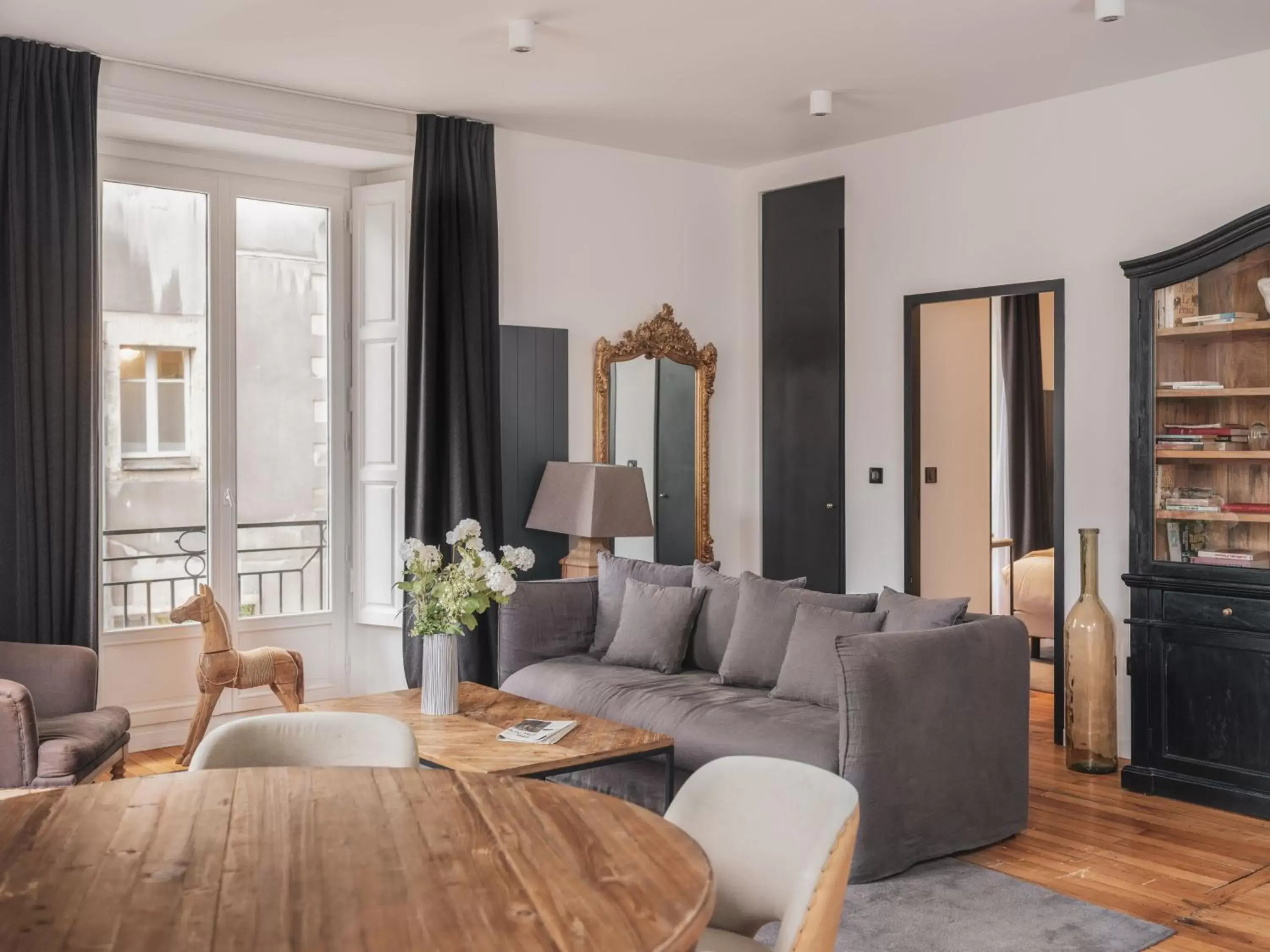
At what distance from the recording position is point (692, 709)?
4223mm

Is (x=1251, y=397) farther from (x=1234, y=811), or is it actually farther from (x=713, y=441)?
(x=713, y=441)

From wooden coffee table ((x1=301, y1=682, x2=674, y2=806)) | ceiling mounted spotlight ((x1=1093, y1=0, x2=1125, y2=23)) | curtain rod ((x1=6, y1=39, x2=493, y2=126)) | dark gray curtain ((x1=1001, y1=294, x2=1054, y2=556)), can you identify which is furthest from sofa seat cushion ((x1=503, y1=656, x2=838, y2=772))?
dark gray curtain ((x1=1001, y1=294, x2=1054, y2=556))

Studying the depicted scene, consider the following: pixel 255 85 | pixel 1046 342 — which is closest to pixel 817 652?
pixel 255 85

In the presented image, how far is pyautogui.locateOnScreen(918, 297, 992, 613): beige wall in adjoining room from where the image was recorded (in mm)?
6344

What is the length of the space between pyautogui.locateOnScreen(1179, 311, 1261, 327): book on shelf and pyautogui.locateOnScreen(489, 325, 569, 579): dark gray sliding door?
2.97 m

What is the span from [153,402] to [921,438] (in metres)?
3.75

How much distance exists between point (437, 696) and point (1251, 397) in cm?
320

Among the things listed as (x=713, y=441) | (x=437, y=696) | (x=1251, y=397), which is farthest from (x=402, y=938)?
(x=713, y=441)

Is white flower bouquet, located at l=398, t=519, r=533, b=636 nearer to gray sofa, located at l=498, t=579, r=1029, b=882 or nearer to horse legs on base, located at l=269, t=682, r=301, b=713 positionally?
gray sofa, located at l=498, t=579, r=1029, b=882

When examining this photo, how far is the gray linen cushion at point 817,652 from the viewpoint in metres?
4.14

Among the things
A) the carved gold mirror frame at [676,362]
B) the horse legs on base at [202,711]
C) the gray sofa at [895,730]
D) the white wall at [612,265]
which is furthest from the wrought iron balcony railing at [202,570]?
the gray sofa at [895,730]

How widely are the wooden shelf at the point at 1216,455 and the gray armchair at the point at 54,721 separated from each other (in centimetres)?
404

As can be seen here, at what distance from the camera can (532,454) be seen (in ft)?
20.2

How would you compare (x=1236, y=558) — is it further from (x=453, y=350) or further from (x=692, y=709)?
(x=453, y=350)
